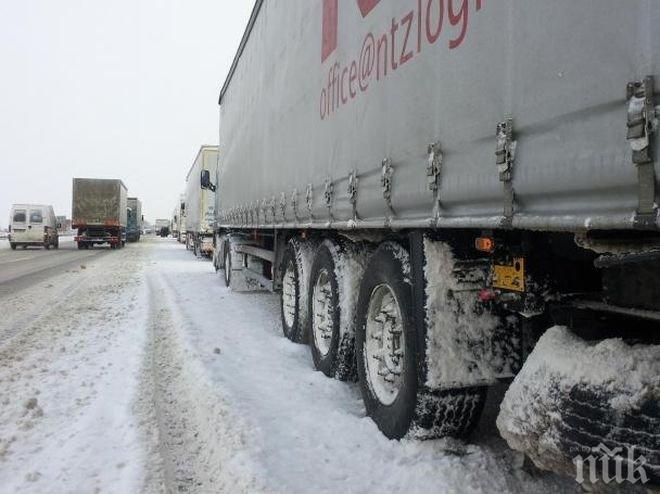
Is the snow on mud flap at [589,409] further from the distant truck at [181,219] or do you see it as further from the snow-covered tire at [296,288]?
the distant truck at [181,219]

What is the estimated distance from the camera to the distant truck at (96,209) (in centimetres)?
2802

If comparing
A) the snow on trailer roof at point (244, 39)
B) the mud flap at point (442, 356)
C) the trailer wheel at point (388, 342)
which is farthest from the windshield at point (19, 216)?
the mud flap at point (442, 356)

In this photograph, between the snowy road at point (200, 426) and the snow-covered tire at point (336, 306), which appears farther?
the snow-covered tire at point (336, 306)

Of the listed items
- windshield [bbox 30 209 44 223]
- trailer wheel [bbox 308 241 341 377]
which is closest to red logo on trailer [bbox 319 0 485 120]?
trailer wheel [bbox 308 241 341 377]

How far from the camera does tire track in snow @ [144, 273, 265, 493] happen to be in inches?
109

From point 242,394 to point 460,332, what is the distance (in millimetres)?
1983

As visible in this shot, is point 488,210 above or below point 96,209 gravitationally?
below

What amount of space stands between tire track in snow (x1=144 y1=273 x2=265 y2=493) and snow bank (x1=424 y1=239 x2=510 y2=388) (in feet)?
3.63

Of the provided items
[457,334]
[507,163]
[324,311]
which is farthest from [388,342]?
[507,163]

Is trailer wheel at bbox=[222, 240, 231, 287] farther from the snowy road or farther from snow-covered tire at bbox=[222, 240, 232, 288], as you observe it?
the snowy road

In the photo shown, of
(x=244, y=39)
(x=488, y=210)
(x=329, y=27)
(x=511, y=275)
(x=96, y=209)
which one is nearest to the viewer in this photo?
(x=488, y=210)

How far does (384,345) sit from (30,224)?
96.2ft

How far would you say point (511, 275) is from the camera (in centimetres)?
243

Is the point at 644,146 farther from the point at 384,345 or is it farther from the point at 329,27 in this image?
the point at 329,27
